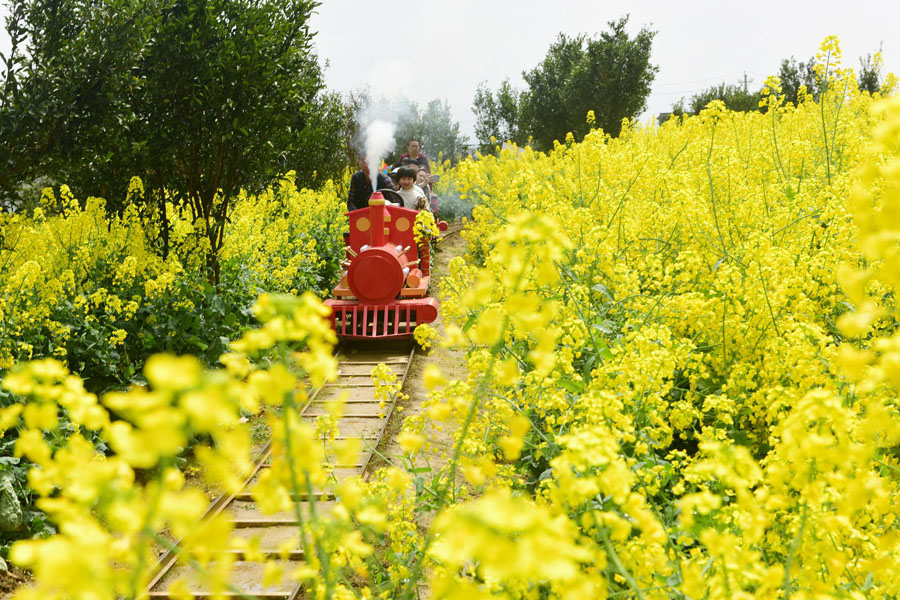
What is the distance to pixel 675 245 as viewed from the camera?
200 inches

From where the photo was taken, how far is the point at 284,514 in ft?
15.5

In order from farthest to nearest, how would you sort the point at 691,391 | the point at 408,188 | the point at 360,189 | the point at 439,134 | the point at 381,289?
the point at 439,134 < the point at 408,188 < the point at 360,189 < the point at 381,289 < the point at 691,391

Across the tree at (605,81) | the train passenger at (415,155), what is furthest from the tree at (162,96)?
the tree at (605,81)

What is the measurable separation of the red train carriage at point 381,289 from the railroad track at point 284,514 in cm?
41

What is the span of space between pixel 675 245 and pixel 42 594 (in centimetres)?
475

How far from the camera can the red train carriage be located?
8.39 m

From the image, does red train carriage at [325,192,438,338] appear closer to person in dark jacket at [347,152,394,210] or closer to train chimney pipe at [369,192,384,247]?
train chimney pipe at [369,192,384,247]

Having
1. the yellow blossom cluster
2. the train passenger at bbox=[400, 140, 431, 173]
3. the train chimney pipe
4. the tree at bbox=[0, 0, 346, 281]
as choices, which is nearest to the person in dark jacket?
the tree at bbox=[0, 0, 346, 281]

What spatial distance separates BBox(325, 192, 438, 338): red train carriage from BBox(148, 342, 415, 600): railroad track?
0.41 metres

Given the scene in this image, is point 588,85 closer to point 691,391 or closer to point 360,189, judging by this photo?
point 360,189

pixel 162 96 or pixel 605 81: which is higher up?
pixel 605 81

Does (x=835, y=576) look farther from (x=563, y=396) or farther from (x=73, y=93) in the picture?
(x=73, y=93)

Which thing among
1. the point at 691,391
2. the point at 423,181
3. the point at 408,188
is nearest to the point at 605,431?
the point at 691,391

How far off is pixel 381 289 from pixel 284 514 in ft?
13.3
